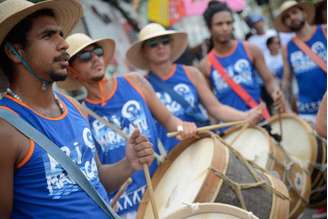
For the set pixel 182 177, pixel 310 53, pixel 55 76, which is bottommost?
pixel 182 177

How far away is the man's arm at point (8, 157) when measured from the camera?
2.58m

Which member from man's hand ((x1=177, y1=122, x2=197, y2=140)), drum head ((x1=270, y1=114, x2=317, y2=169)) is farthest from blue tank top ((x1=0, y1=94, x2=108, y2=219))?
drum head ((x1=270, y1=114, x2=317, y2=169))

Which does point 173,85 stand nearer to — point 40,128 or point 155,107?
point 155,107

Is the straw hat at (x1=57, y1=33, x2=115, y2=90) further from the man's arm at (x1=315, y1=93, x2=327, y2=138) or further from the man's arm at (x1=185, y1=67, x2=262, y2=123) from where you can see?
the man's arm at (x1=315, y1=93, x2=327, y2=138)

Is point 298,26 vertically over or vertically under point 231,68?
over

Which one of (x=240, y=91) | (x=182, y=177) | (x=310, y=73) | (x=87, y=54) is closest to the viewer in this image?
(x=182, y=177)

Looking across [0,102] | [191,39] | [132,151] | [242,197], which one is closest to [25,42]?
[0,102]

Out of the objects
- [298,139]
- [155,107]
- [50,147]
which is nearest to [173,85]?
[155,107]

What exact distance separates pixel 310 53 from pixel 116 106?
9.58ft

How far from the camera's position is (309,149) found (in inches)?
205

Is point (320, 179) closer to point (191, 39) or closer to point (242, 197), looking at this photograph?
point (242, 197)

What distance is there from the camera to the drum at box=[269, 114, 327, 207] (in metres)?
5.17

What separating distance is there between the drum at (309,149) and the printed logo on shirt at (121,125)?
150cm

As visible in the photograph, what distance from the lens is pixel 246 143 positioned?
Answer: 479cm
